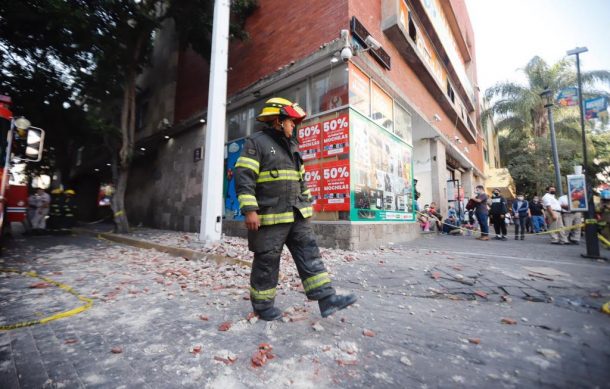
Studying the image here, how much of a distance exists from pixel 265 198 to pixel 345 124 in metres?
5.12

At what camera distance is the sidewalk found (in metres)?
1.80

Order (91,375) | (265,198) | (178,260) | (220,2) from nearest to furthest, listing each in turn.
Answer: (91,375) < (265,198) < (178,260) < (220,2)

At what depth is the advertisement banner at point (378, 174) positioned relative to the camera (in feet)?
23.8

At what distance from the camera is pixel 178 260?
580cm

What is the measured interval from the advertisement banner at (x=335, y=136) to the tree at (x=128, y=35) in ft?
18.7

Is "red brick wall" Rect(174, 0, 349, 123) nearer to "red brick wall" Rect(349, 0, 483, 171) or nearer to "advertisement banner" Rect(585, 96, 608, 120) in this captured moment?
"red brick wall" Rect(349, 0, 483, 171)

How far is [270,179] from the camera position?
2.72 m

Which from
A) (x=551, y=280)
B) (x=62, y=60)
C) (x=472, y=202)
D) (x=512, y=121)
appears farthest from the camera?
(x=512, y=121)

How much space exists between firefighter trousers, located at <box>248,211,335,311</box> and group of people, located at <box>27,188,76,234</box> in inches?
492

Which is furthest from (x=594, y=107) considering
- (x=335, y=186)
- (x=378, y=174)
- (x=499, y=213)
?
(x=335, y=186)

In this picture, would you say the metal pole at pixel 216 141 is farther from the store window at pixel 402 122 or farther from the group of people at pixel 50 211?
the group of people at pixel 50 211

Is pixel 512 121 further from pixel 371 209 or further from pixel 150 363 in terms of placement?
pixel 150 363

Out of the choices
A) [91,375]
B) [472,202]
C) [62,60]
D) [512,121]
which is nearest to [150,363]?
[91,375]

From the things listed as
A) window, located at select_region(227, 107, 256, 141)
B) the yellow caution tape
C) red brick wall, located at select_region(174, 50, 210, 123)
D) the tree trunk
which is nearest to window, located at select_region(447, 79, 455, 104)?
window, located at select_region(227, 107, 256, 141)
